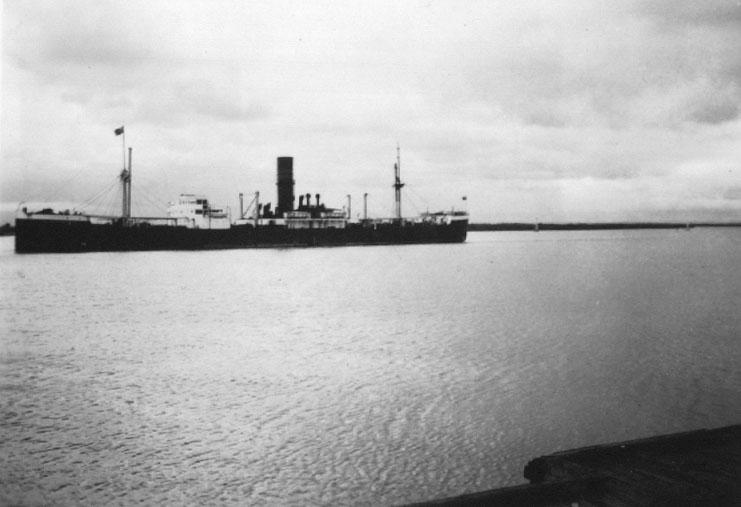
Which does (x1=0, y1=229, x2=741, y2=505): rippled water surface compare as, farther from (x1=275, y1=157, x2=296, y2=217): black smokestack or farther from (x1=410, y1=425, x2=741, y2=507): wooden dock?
(x1=275, y1=157, x2=296, y2=217): black smokestack

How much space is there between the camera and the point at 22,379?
11578mm

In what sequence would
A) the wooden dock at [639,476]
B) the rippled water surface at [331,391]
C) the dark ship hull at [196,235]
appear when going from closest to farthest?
the wooden dock at [639,476], the rippled water surface at [331,391], the dark ship hull at [196,235]

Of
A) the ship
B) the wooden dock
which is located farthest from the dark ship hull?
the wooden dock

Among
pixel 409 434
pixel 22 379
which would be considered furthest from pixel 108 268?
pixel 409 434

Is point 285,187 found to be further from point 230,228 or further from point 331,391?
point 331,391

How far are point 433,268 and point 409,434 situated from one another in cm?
3466

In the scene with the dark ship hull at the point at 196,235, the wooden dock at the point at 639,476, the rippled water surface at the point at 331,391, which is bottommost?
the rippled water surface at the point at 331,391

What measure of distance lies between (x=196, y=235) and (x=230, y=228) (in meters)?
4.88

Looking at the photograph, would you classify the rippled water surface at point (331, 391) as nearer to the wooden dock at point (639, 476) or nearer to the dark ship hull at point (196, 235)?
the wooden dock at point (639, 476)

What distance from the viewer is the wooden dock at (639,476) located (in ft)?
15.2

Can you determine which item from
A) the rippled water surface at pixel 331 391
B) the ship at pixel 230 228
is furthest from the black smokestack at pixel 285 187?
the rippled water surface at pixel 331 391

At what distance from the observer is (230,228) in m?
65.2

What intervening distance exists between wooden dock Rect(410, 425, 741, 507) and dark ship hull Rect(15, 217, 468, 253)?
182 ft

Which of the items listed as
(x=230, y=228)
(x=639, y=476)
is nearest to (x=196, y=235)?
(x=230, y=228)
